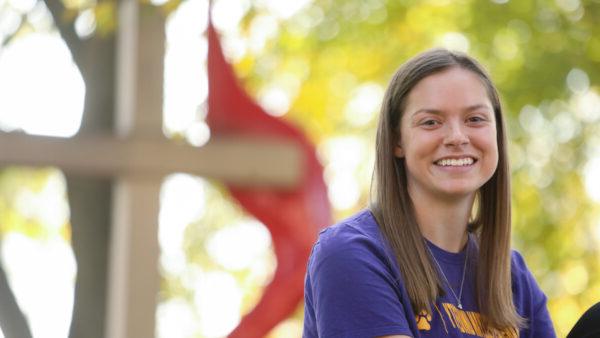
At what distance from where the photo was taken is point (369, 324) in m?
1.97

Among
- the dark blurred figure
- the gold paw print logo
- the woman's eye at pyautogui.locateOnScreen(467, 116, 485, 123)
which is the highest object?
the woman's eye at pyautogui.locateOnScreen(467, 116, 485, 123)

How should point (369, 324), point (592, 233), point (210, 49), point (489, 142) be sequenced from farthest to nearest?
point (592, 233) < point (210, 49) < point (489, 142) < point (369, 324)

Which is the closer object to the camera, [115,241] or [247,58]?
[115,241]

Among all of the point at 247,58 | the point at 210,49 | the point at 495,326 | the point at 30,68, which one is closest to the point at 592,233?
the point at 247,58

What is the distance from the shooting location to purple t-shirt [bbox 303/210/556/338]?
1.97 metres

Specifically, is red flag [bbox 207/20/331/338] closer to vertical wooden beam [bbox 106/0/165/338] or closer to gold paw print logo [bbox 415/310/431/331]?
vertical wooden beam [bbox 106/0/165/338]

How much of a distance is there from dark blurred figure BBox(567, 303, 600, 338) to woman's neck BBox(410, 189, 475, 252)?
279 mm

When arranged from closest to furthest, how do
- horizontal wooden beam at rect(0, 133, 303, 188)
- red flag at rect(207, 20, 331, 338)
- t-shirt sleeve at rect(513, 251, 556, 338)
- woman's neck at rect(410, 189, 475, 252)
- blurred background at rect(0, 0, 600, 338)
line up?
1. woman's neck at rect(410, 189, 475, 252)
2. t-shirt sleeve at rect(513, 251, 556, 338)
3. horizontal wooden beam at rect(0, 133, 303, 188)
4. red flag at rect(207, 20, 331, 338)
5. blurred background at rect(0, 0, 600, 338)

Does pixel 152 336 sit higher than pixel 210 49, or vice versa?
pixel 210 49

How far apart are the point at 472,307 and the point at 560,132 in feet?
14.1

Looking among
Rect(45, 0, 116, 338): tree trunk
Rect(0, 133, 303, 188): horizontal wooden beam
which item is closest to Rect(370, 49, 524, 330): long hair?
Rect(0, 133, 303, 188): horizontal wooden beam

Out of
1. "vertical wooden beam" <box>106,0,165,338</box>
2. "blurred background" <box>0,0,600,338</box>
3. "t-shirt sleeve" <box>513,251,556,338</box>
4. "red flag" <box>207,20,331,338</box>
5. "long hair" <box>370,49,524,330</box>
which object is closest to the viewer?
"long hair" <box>370,49,524,330</box>

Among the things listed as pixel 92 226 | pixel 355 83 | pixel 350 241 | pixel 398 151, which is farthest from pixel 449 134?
pixel 355 83

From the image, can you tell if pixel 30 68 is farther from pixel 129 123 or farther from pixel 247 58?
pixel 129 123
